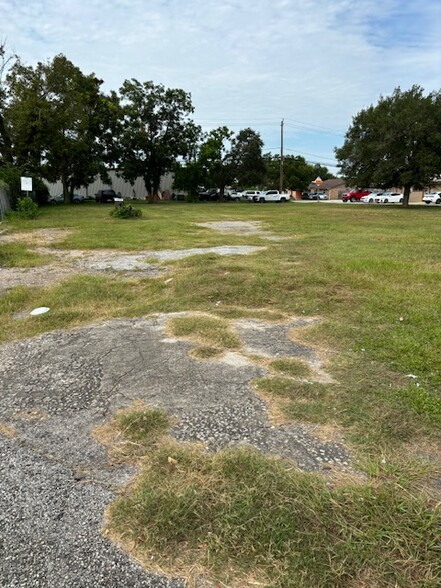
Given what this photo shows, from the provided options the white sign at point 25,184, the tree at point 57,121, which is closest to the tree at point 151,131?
the tree at point 57,121

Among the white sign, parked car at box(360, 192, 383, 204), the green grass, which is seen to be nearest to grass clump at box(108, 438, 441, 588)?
the green grass

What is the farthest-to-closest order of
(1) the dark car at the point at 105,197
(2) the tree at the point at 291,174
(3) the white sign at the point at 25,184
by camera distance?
(2) the tree at the point at 291,174, (1) the dark car at the point at 105,197, (3) the white sign at the point at 25,184

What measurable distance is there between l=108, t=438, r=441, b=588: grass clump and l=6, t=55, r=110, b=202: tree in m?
28.7

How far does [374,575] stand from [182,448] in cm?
118

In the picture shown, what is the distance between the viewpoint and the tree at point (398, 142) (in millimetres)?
30916

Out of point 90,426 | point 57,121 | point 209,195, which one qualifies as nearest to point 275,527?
point 90,426

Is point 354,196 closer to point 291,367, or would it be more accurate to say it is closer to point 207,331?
point 207,331

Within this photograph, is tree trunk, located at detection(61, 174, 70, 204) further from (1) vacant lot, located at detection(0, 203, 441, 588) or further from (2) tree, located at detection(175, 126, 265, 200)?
(1) vacant lot, located at detection(0, 203, 441, 588)

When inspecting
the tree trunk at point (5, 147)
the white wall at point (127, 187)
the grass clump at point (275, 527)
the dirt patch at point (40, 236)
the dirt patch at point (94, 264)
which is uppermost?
the tree trunk at point (5, 147)

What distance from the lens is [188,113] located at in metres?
41.2

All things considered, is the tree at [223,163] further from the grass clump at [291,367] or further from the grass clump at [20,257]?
the grass clump at [291,367]

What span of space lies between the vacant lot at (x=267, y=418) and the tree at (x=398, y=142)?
28.8 m

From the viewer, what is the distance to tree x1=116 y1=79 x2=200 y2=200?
3853cm

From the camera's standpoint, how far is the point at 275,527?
1.87 meters
